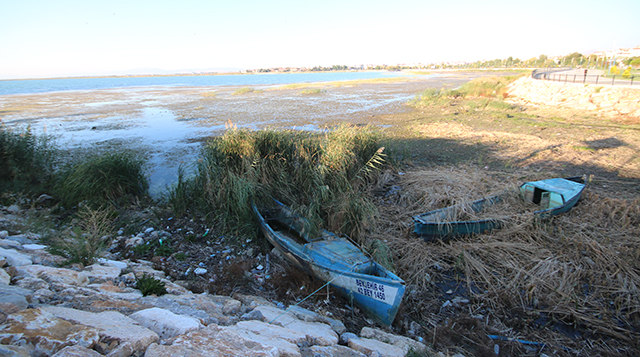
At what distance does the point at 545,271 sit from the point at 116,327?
6084 mm

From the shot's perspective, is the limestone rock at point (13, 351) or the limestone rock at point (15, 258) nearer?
the limestone rock at point (13, 351)

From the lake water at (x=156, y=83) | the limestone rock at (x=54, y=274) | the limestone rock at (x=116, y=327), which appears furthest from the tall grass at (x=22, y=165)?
the lake water at (x=156, y=83)

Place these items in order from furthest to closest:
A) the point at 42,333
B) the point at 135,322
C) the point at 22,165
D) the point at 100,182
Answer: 1. the point at 22,165
2. the point at 100,182
3. the point at 135,322
4. the point at 42,333

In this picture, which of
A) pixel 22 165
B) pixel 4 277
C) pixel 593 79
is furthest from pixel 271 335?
pixel 593 79

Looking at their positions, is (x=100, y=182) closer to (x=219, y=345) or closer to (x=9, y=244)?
(x=9, y=244)

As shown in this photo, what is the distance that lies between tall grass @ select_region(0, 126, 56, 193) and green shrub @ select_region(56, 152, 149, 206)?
0.81 metres

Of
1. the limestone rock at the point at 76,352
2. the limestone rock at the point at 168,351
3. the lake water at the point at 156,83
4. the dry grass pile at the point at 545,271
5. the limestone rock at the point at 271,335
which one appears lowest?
the dry grass pile at the point at 545,271

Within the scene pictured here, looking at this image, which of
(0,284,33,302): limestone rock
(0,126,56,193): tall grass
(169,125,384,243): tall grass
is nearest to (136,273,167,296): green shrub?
(0,284,33,302): limestone rock

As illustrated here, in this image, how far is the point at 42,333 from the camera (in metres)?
2.37

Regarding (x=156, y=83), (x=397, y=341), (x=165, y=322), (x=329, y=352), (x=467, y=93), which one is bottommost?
(x=397, y=341)

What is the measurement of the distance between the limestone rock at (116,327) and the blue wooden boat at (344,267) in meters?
2.63

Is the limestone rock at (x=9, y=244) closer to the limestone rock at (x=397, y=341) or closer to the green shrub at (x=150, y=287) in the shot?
the green shrub at (x=150, y=287)

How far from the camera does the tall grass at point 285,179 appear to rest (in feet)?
21.1

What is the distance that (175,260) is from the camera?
19.5ft
